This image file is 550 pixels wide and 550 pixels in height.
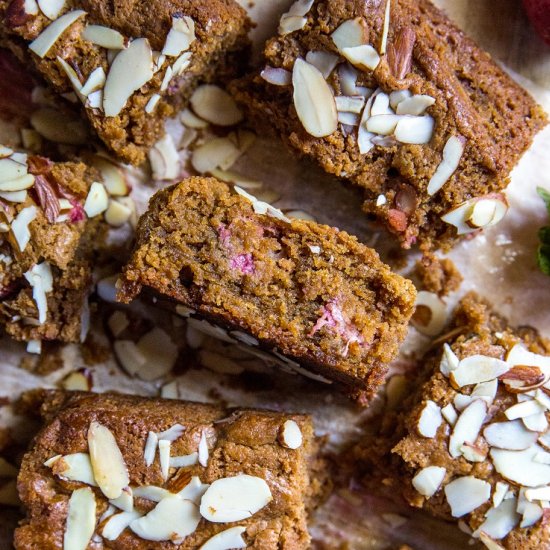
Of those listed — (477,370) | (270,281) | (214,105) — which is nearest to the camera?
(270,281)

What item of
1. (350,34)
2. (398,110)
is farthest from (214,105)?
(398,110)

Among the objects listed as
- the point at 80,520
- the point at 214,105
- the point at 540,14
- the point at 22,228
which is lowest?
the point at 80,520

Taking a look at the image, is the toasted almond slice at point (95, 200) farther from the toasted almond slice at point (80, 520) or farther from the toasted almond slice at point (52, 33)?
the toasted almond slice at point (80, 520)

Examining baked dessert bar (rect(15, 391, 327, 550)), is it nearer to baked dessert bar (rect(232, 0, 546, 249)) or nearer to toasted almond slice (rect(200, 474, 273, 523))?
toasted almond slice (rect(200, 474, 273, 523))

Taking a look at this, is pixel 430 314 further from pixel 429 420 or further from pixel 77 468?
pixel 77 468

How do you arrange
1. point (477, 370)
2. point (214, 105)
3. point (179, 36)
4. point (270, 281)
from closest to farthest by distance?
point (270, 281) < point (179, 36) < point (477, 370) < point (214, 105)
